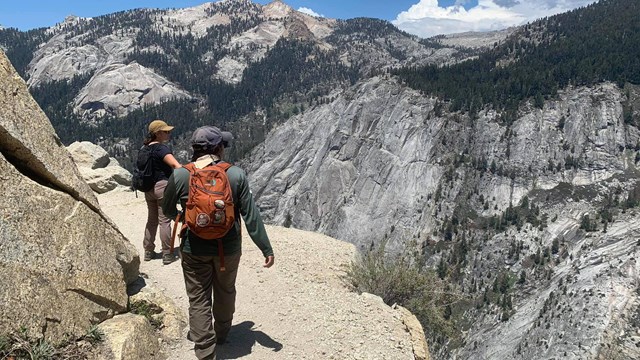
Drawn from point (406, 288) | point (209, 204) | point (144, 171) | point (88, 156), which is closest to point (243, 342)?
point (209, 204)

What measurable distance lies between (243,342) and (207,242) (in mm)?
2354

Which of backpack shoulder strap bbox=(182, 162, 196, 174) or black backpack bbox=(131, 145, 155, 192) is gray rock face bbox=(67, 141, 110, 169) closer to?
black backpack bbox=(131, 145, 155, 192)

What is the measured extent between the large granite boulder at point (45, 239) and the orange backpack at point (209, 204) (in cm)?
173

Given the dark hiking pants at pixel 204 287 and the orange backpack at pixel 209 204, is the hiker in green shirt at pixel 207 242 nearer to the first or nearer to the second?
the dark hiking pants at pixel 204 287

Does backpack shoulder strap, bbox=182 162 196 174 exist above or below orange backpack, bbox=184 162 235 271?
above

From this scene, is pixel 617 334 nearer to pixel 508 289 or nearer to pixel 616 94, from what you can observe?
pixel 508 289

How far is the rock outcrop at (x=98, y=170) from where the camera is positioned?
76.9 feet

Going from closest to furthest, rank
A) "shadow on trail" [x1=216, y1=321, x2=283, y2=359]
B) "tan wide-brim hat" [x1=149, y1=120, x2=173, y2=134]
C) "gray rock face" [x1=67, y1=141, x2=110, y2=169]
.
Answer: "shadow on trail" [x1=216, y1=321, x2=283, y2=359] → "tan wide-brim hat" [x1=149, y1=120, x2=173, y2=134] → "gray rock face" [x1=67, y1=141, x2=110, y2=169]

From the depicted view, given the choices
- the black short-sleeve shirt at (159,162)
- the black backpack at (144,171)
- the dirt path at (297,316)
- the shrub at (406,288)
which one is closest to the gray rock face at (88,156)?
the dirt path at (297,316)

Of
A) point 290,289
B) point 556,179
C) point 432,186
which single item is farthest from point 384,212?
point 290,289

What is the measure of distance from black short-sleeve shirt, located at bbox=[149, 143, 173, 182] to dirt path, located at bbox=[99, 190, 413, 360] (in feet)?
7.04

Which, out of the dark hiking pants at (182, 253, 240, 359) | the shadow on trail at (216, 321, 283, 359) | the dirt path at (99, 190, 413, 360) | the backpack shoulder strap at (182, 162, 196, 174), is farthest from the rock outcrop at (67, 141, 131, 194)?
the backpack shoulder strap at (182, 162, 196, 174)

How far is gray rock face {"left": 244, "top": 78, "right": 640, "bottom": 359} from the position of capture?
449 feet

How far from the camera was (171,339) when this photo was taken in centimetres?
708
